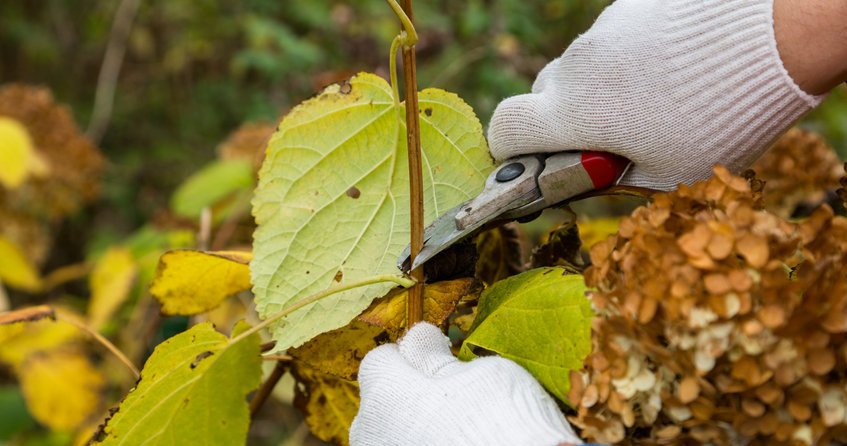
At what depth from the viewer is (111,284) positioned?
1.36 metres

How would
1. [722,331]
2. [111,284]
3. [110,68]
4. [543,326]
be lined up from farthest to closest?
[110,68]
[111,284]
[543,326]
[722,331]

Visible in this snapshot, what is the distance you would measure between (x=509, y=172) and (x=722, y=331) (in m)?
0.31

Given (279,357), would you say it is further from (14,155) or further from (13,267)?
(13,267)

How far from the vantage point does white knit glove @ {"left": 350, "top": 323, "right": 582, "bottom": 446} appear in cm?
48

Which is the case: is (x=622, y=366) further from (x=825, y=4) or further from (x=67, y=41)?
(x=67, y=41)

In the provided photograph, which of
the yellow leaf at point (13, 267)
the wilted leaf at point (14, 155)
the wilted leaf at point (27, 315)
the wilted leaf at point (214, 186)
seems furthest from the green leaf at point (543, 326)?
the yellow leaf at point (13, 267)

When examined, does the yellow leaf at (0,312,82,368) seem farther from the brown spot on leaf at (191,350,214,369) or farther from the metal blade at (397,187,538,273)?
the metal blade at (397,187,538,273)

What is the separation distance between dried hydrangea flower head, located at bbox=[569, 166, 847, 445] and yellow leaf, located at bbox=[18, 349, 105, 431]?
1371 millimetres

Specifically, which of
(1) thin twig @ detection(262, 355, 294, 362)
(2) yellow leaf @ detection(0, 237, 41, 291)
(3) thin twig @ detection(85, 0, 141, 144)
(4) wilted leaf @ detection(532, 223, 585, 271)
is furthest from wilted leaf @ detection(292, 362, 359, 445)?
(3) thin twig @ detection(85, 0, 141, 144)

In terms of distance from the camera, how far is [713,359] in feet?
1.26

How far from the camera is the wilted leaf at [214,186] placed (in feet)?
4.78

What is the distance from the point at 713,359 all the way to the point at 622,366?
58mm

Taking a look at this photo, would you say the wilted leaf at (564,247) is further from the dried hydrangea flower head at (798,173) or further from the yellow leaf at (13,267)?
the yellow leaf at (13,267)

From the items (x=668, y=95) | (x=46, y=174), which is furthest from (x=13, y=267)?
(x=668, y=95)
